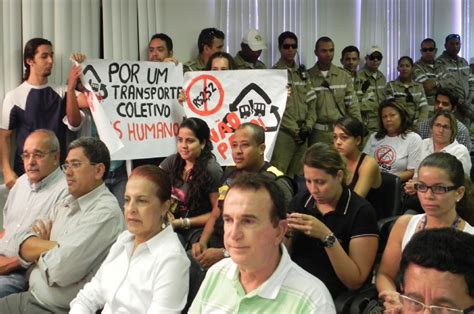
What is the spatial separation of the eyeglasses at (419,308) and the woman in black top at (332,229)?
3.30 feet

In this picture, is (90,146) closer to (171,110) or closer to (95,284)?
(95,284)

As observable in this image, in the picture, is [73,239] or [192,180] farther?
[192,180]

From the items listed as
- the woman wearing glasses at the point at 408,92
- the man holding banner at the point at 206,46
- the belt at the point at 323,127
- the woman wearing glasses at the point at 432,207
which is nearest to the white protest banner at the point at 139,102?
the man holding banner at the point at 206,46

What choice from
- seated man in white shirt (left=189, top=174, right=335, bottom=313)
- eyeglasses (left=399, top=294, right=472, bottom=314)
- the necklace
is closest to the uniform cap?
the necklace

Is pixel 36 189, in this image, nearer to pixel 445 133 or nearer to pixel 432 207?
pixel 432 207

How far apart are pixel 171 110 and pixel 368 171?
1678 millimetres

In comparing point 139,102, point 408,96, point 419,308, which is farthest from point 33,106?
point 408,96

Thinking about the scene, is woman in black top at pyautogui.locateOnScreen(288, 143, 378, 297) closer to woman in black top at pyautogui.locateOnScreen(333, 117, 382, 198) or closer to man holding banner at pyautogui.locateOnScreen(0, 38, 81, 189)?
woman in black top at pyautogui.locateOnScreen(333, 117, 382, 198)

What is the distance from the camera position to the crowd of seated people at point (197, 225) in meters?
1.70

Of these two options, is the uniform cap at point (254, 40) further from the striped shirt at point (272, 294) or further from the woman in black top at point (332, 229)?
the striped shirt at point (272, 294)

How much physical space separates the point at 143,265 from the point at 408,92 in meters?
5.36

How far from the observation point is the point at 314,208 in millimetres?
2465

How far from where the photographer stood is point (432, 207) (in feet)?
7.16

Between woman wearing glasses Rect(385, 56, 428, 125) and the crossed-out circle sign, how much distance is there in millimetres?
3022
